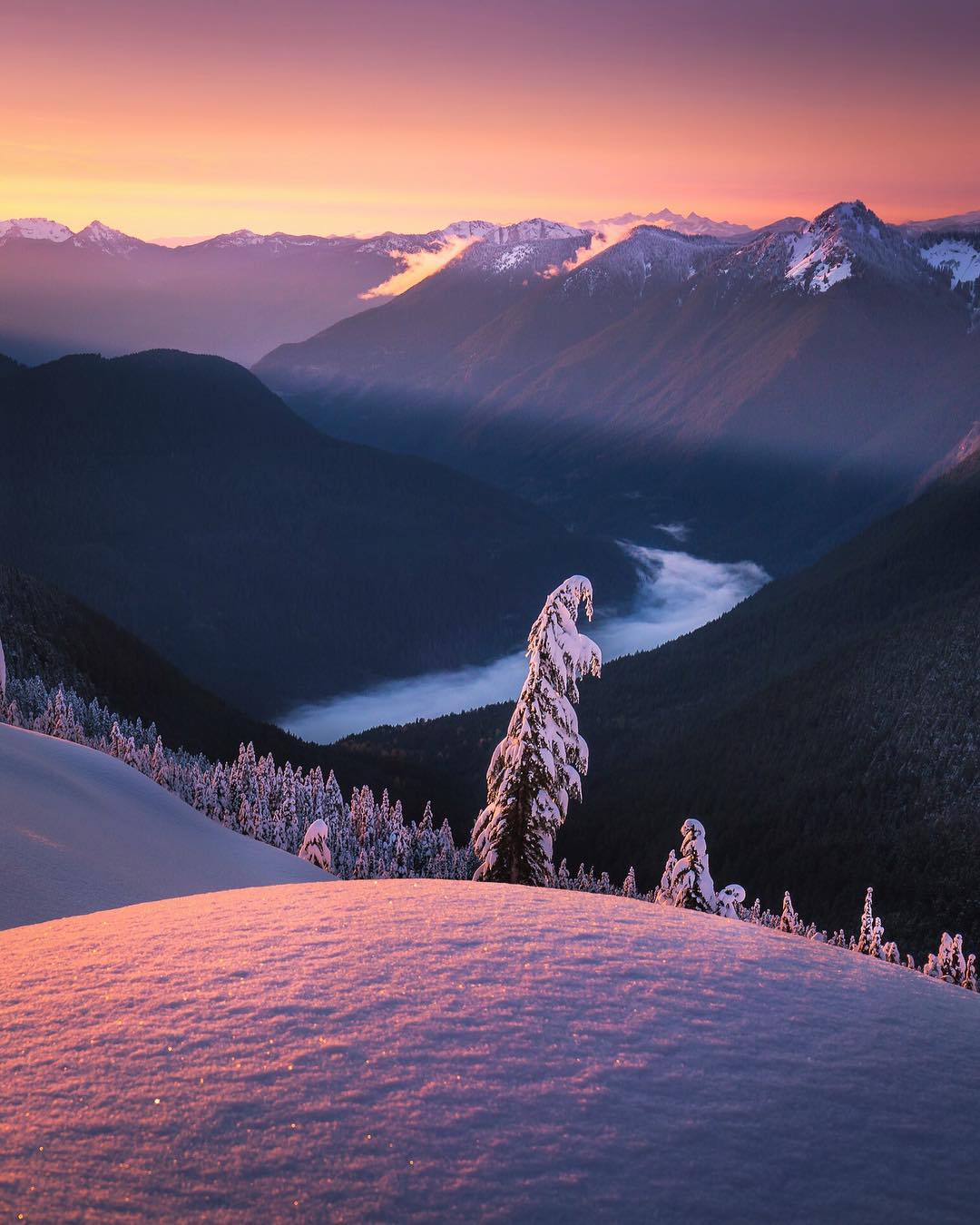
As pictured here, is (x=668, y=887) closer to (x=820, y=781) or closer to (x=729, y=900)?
(x=729, y=900)

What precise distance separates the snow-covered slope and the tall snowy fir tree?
6341 mm

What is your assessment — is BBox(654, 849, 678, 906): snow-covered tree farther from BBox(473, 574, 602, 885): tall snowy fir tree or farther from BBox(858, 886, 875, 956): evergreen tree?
BBox(858, 886, 875, 956): evergreen tree

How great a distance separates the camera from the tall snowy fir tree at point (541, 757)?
23.8 metres

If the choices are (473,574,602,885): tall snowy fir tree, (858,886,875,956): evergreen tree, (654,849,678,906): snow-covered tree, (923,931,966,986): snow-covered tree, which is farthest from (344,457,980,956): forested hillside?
Answer: (473,574,602,885): tall snowy fir tree

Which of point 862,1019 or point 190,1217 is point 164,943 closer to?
point 190,1217

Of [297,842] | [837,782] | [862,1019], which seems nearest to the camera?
[862,1019]

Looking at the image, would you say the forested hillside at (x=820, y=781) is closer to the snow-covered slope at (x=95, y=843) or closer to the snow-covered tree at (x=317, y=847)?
the snow-covered tree at (x=317, y=847)

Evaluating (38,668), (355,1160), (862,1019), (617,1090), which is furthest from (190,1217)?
(38,668)

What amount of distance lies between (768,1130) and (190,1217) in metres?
4.27

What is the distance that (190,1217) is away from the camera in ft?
21.2

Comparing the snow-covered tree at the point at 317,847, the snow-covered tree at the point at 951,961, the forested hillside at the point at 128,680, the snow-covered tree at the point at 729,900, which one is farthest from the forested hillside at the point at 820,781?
the snow-covered tree at the point at 729,900

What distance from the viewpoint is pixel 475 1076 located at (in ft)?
26.0

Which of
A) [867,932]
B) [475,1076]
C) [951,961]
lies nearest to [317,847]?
[867,932]

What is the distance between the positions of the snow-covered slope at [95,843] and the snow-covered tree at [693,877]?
11.1 m
